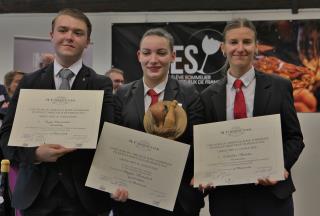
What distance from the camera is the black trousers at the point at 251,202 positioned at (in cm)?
185

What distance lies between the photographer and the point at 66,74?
1800 millimetres

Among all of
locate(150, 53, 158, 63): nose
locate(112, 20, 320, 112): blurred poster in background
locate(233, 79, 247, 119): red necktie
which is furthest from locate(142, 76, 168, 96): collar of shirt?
locate(112, 20, 320, 112): blurred poster in background

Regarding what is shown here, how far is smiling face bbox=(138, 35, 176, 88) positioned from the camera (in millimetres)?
1932

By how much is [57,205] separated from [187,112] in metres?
0.68

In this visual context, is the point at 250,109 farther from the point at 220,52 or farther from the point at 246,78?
the point at 220,52

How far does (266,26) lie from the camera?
15.2 ft

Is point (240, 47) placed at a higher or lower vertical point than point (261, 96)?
higher

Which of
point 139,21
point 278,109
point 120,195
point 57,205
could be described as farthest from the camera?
point 139,21

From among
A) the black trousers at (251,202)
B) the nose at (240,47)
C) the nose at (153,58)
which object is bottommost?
the black trousers at (251,202)

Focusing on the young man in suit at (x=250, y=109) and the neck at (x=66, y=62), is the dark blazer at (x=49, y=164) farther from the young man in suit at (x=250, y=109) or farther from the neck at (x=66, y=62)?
the young man in suit at (x=250, y=109)

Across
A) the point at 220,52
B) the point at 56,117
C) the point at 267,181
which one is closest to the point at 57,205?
the point at 56,117

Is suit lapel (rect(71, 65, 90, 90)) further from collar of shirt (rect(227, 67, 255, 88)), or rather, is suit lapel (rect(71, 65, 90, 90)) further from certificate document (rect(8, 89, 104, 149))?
collar of shirt (rect(227, 67, 255, 88))

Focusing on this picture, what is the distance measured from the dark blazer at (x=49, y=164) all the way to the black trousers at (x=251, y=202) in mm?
515

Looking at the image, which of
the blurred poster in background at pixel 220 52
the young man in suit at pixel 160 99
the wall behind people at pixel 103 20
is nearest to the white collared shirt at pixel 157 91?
the young man in suit at pixel 160 99
